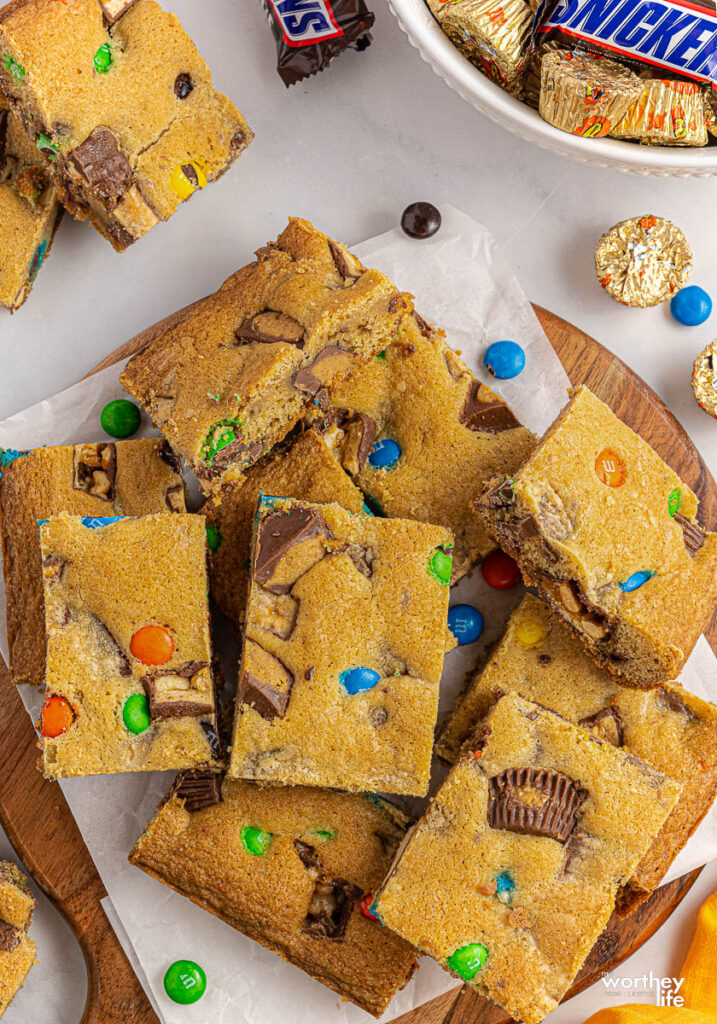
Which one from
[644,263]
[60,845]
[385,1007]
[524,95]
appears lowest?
[385,1007]

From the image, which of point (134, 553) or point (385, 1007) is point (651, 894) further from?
point (134, 553)

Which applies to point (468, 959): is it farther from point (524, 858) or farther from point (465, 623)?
point (465, 623)

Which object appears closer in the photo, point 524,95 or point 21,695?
point 524,95

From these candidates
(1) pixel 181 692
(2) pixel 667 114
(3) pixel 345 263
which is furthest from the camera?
(3) pixel 345 263

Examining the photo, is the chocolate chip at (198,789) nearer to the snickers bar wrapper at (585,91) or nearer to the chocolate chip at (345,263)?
the chocolate chip at (345,263)

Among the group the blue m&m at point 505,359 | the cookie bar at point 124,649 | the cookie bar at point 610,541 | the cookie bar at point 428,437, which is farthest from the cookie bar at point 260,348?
the cookie bar at point 610,541

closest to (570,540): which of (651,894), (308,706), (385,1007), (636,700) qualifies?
(636,700)

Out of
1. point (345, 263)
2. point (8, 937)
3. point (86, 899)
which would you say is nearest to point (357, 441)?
point (345, 263)
